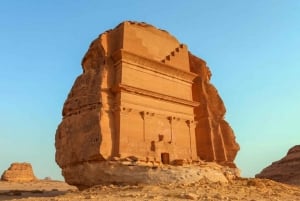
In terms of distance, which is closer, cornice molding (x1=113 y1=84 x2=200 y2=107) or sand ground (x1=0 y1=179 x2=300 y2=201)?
sand ground (x1=0 y1=179 x2=300 y2=201)

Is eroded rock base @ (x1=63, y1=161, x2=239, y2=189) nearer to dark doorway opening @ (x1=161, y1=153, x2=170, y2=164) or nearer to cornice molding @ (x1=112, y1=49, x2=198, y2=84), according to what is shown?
dark doorway opening @ (x1=161, y1=153, x2=170, y2=164)

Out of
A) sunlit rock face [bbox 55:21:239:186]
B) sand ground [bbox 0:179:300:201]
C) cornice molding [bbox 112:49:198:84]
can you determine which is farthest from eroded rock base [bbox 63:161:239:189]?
cornice molding [bbox 112:49:198:84]

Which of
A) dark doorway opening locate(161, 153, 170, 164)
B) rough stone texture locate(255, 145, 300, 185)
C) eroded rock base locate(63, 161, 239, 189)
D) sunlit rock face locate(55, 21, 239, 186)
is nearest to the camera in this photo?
eroded rock base locate(63, 161, 239, 189)

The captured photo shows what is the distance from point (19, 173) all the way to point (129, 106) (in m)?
Result: 37.8

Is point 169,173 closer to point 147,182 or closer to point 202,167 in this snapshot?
point 147,182

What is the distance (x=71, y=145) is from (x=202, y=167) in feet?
22.3

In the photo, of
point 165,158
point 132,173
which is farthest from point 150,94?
point 132,173

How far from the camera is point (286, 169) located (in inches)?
1555

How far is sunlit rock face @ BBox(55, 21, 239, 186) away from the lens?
1521 cm

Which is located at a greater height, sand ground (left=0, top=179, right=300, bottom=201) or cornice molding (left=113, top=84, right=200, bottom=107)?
cornice molding (left=113, top=84, right=200, bottom=107)

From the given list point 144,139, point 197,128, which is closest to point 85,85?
point 144,139

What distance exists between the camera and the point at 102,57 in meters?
17.1

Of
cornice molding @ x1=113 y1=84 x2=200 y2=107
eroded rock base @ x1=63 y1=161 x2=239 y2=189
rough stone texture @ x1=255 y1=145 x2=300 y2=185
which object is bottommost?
eroded rock base @ x1=63 y1=161 x2=239 y2=189

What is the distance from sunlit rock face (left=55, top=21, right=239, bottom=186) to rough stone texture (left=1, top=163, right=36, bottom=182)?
33.7m
